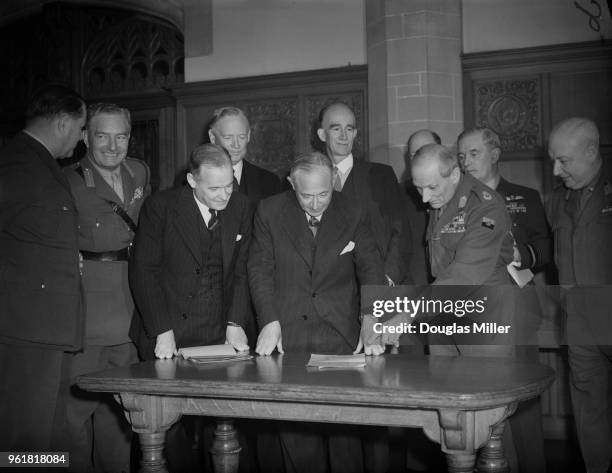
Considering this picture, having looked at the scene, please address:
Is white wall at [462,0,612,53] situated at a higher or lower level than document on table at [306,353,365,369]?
higher

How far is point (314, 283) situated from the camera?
352 cm

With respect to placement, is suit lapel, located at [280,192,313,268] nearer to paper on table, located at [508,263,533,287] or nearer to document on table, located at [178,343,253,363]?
document on table, located at [178,343,253,363]

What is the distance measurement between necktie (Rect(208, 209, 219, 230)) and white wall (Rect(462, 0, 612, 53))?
9.10 feet

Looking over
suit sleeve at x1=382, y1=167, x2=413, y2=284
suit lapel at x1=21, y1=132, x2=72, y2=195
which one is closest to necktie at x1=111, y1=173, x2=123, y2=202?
suit lapel at x1=21, y1=132, x2=72, y2=195

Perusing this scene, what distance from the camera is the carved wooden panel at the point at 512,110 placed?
18.2 ft

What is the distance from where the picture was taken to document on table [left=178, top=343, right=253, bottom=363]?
323 centimetres

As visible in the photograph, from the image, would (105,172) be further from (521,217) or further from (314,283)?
(521,217)

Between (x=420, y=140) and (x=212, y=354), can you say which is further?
(x=420, y=140)

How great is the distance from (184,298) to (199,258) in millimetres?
190

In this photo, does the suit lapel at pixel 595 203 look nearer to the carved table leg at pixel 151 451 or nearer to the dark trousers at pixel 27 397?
the carved table leg at pixel 151 451

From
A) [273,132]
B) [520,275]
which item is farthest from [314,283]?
[273,132]

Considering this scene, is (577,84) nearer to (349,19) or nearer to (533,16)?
(533,16)

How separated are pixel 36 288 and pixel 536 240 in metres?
2.61

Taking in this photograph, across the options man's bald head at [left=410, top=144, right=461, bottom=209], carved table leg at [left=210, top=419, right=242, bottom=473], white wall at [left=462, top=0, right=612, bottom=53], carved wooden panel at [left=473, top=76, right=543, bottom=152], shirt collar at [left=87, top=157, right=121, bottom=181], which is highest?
white wall at [left=462, top=0, right=612, bottom=53]
